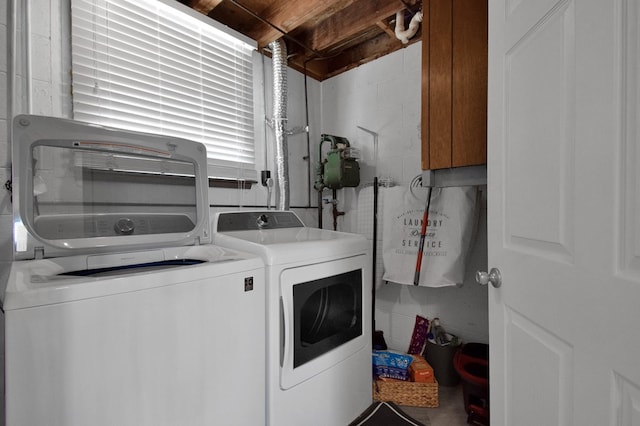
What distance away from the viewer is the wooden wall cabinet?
47.4 inches

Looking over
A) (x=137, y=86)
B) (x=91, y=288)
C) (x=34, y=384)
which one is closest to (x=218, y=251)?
(x=91, y=288)

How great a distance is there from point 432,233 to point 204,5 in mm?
2130

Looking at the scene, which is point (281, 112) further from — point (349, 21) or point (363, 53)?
point (363, 53)

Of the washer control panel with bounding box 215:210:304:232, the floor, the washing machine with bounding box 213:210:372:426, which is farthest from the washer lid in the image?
the floor

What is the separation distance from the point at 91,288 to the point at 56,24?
4.90 feet

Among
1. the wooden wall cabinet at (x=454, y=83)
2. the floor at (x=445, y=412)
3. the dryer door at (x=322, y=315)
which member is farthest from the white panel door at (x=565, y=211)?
the floor at (x=445, y=412)

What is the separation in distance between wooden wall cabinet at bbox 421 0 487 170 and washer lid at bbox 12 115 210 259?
3.89 feet

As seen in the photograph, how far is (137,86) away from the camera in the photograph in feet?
5.48

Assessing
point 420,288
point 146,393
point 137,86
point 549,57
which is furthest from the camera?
point 420,288

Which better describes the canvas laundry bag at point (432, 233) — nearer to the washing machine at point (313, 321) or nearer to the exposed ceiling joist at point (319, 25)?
the washing machine at point (313, 321)

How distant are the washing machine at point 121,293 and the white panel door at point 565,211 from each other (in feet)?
2.92

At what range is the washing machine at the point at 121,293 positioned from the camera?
715mm

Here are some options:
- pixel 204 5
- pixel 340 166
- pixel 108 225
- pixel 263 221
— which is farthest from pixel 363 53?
pixel 108 225

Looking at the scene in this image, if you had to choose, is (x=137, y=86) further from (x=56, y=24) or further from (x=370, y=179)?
(x=370, y=179)
